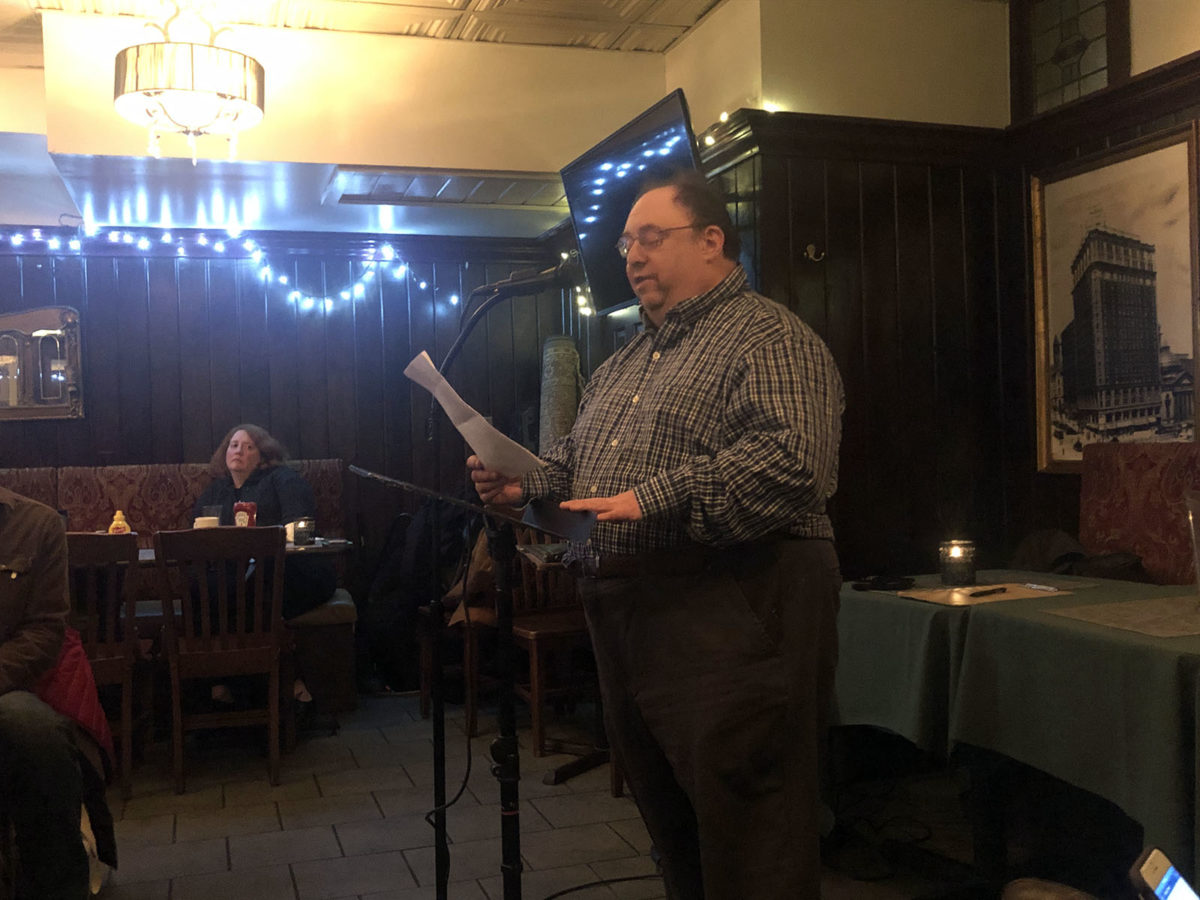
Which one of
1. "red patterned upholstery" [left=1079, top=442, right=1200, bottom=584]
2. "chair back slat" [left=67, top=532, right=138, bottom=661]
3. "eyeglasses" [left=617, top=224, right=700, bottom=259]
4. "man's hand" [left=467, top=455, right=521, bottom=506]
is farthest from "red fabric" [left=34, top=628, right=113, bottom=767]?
"red patterned upholstery" [left=1079, top=442, right=1200, bottom=584]

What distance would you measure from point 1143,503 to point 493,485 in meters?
2.20

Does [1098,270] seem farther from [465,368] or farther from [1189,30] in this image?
[465,368]

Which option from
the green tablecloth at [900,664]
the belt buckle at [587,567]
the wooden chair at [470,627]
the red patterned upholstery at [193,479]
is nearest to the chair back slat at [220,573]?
the wooden chair at [470,627]

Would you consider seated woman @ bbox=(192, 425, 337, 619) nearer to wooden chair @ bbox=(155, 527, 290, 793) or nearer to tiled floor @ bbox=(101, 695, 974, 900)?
wooden chair @ bbox=(155, 527, 290, 793)

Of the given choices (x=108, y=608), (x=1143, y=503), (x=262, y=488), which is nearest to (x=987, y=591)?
(x=1143, y=503)

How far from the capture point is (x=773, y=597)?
1.79 meters

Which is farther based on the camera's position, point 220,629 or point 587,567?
point 220,629

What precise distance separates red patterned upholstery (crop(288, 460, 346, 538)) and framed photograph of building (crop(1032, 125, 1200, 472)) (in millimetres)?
3683

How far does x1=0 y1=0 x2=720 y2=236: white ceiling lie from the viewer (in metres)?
4.38

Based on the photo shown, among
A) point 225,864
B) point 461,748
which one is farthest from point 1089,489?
point 225,864

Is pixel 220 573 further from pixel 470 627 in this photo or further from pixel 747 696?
pixel 747 696

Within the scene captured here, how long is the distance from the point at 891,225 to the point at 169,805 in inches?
131

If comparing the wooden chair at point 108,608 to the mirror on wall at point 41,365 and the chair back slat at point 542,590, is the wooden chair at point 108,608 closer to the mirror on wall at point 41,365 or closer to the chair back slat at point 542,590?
the chair back slat at point 542,590

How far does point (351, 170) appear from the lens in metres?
4.87
